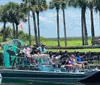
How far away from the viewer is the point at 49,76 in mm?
33656

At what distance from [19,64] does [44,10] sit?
1645 inches

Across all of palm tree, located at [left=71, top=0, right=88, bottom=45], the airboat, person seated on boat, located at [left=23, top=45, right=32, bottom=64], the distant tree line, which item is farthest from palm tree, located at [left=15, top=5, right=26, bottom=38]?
person seated on boat, located at [left=23, top=45, right=32, bottom=64]

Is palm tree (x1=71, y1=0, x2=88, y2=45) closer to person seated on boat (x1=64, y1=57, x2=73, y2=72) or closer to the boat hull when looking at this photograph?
the boat hull

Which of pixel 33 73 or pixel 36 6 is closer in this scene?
pixel 33 73

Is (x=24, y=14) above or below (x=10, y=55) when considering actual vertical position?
above

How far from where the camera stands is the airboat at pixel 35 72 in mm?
32931

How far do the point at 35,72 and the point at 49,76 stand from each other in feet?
3.85

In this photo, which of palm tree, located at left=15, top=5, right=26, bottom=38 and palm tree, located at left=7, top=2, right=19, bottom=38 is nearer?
palm tree, located at left=15, top=5, right=26, bottom=38

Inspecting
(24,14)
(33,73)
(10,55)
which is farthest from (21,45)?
(24,14)

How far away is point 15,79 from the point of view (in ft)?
114

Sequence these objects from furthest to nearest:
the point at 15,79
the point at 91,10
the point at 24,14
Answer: the point at 24,14, the point at 91,10, the point at 15,79

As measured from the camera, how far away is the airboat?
1297 inches

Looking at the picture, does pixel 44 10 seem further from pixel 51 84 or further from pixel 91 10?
pixel 51 84

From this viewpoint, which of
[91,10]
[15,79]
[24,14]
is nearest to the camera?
[15,79]
